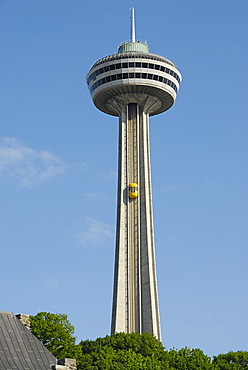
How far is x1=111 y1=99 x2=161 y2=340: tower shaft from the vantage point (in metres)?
149

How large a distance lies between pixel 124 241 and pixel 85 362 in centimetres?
5425

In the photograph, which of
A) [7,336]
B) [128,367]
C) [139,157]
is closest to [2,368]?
[7,336]

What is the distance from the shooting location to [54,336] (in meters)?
104

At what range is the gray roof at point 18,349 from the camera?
56156mm

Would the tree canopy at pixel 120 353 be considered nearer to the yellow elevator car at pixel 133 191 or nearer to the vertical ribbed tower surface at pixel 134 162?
the vertical ribbed tower surface at pixel 134 162

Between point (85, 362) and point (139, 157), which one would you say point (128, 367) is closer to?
point (85, 362)

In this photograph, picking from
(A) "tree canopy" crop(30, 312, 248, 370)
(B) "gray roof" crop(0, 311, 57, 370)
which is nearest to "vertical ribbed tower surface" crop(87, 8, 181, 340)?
(A) "tree canopy" crop(30, 312, 248, 370)

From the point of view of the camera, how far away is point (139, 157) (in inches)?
6457

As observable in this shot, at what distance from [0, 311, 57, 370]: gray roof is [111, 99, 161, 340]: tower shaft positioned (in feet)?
288

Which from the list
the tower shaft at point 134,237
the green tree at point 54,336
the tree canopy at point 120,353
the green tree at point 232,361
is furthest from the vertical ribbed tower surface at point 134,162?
the green tree at point 54,336

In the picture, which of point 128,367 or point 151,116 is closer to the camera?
point 128,367

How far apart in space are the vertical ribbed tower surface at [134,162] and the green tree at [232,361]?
79.6 feet

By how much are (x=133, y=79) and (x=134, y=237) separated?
114 feet

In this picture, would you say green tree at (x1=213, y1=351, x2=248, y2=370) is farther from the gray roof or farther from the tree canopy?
the gray roof
